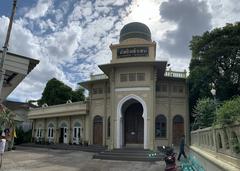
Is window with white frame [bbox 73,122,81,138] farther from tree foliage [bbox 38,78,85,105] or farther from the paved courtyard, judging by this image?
tree foliage [bbox 38,78,85,105]

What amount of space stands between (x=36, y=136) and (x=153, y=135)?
18.5m

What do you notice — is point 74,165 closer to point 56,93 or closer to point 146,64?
point 146,64

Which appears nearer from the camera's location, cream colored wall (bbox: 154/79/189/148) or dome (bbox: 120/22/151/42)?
cream colored wall (bbox: 154/79/189/148)

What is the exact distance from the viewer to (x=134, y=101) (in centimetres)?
2400

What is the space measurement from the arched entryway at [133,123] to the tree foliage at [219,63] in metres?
4.96

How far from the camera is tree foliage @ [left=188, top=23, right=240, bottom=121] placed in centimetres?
A: 2131

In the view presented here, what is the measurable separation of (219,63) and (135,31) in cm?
724

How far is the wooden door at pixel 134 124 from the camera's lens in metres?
24.6

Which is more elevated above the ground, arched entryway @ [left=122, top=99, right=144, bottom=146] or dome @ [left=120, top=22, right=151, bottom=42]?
dome @ [left=120, top=22, right=151, bottom=42]

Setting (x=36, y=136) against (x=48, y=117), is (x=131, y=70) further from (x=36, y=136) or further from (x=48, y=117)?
(x=36, y=136)

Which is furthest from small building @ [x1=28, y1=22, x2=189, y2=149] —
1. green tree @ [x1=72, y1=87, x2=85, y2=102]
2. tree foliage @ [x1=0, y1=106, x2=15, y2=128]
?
green tree @ [x1=72, y1=87, x2=85, y2=102]

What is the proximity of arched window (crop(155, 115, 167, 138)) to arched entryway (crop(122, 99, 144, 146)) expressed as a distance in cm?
132

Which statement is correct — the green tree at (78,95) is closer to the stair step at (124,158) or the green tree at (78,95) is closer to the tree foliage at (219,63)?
the tree foliage at (219,63)

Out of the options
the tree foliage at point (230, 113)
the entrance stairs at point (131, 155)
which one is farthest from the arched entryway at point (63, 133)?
the tree foliage at point (230, 113)
